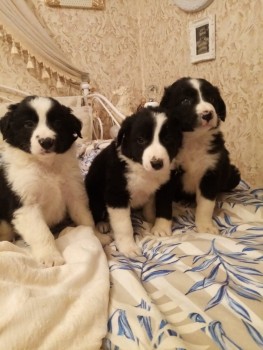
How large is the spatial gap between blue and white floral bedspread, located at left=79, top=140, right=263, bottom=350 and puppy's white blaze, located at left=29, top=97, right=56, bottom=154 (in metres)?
0.51

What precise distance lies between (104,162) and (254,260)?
0.85 meters

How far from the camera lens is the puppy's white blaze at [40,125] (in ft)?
3.96

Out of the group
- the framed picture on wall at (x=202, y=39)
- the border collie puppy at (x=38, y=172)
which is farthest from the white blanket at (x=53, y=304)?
the framed picture on wall at (x=202, y=39)

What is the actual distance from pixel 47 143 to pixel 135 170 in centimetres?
41

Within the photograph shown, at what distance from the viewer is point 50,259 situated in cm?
109

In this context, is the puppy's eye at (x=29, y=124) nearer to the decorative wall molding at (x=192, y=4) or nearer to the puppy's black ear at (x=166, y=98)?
the puppy's black ear at (x=166, y=98)

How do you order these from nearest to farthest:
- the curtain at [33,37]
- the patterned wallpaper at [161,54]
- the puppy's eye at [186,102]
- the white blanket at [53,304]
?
the white blanket at [53,304] → the puppy's eye at [186,102] → the patterned wallpaper at [161,54] → the curtain at [33,37]

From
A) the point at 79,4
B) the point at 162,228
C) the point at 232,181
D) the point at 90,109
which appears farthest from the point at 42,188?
the point at 79,4

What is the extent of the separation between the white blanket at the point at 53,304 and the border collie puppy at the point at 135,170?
0.33 meters

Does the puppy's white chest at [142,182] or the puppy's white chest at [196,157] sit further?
the puppy's white chest at [196,157]

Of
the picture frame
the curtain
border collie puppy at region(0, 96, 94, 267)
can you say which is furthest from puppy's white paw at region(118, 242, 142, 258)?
the picture frame

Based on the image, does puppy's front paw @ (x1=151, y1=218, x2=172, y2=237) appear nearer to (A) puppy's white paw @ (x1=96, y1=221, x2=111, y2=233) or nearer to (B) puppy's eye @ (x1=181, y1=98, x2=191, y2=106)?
(A) puppy's white paw @ (x1=96, y1=221, x2=111, y2=233)

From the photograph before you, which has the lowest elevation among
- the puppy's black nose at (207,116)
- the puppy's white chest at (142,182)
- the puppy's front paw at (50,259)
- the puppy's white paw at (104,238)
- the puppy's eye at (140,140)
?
the puppy's white paw at (104,238)

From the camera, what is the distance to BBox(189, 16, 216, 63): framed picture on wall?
8.48ft
